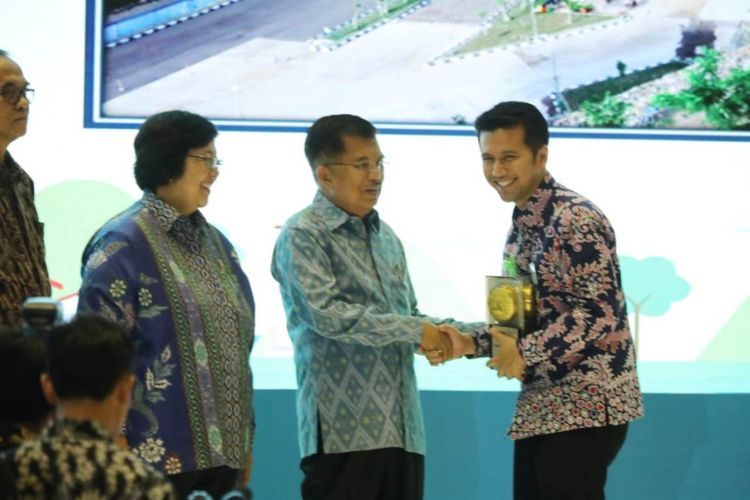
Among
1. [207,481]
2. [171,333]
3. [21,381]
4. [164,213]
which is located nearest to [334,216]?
[164,213]

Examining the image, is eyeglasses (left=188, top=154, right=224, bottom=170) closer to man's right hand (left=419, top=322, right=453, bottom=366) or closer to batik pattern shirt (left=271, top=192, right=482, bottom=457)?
batik pattern shirt (left=271, top=192, right=482, bottom=457)

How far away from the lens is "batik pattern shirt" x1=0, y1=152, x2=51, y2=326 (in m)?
3.00

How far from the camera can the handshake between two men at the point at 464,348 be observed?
3.27 m

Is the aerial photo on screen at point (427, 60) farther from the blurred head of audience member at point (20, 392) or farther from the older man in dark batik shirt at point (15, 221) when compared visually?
the blurred head of audience member at point (20, 392)

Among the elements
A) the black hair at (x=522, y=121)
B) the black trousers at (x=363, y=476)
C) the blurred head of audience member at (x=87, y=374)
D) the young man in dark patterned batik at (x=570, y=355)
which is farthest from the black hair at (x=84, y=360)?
the black hair at (x=522, y=121)

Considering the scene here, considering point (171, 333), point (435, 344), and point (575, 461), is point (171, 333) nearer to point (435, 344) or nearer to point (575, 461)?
point (435, 344)

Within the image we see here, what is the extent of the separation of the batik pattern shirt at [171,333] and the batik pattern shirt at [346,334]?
25 cm

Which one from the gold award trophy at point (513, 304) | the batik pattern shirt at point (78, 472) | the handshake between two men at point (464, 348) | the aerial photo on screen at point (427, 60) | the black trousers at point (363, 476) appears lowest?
the black trousers at point (363, 476)

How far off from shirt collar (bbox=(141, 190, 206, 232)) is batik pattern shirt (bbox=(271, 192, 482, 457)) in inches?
13.6

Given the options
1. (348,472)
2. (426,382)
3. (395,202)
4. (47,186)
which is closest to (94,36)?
(47,186)

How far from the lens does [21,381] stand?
7.74 ft

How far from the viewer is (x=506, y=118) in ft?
11.1

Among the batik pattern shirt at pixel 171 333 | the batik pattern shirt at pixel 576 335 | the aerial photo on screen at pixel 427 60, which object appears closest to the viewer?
the batik pattern shirt at pixel 171 333

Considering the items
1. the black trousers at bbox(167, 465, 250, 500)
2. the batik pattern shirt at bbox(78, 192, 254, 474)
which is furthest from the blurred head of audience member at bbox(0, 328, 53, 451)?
the black trousers at bbox(167, 465, 250, 500)
